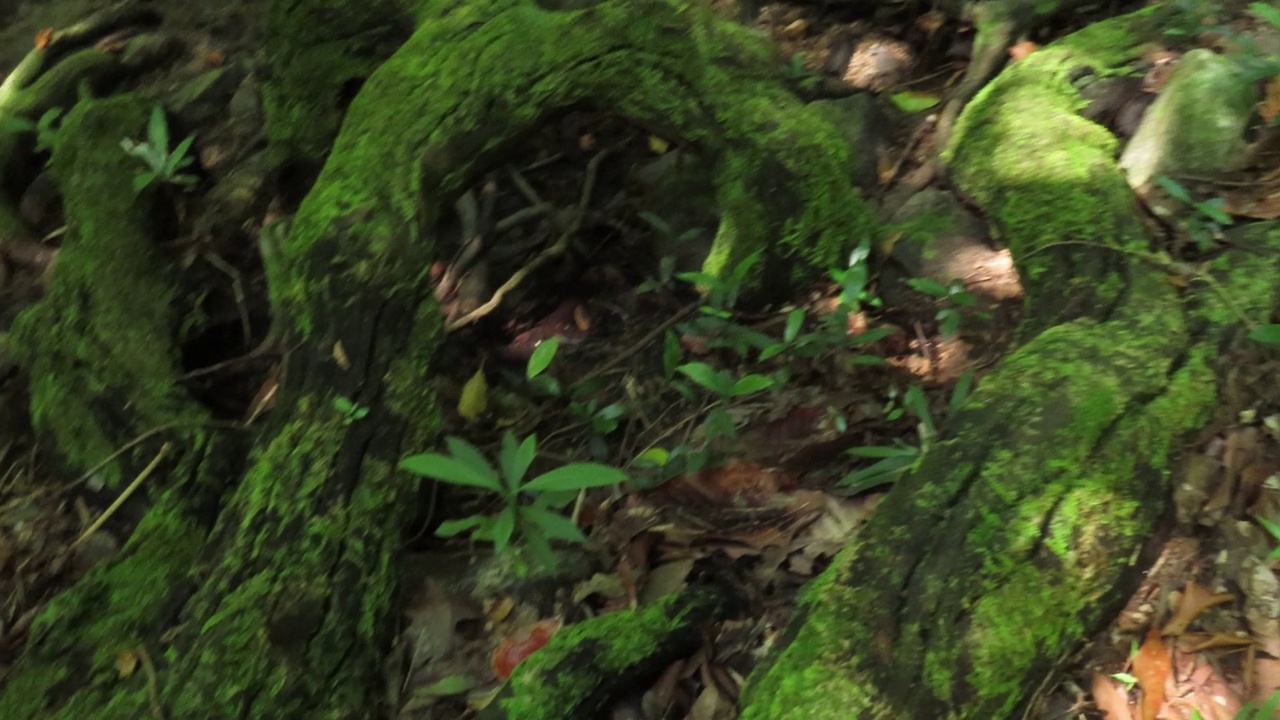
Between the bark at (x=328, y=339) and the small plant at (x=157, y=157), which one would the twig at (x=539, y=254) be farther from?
the small plant at (x=157, y=157)

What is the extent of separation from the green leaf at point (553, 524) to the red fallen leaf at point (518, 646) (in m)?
0.34

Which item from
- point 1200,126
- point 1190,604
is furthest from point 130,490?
point 1200,126

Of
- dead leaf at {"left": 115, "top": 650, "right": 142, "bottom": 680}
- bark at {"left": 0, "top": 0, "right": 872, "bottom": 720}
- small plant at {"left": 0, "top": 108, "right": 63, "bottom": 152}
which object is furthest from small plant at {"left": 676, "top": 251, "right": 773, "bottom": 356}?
small plant at {"left": 0, "top": 108, "right": 63, "bottom": 152}

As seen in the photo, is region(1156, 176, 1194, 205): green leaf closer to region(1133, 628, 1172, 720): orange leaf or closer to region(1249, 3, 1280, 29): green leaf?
region(1249, 3, 1280, 29): green leaf

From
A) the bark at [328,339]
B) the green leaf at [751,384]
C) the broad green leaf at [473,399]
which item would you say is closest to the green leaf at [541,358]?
the bark at [328,339]

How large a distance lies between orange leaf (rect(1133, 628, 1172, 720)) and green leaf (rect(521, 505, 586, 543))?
1.27 m

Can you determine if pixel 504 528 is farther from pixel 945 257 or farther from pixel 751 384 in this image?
pixel 945 257

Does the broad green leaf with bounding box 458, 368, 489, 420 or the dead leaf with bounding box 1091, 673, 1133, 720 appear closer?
the dead leaf with bounding box 1091, 673, 1133, 720

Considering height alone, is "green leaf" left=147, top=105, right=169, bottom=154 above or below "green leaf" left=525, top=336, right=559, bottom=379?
above

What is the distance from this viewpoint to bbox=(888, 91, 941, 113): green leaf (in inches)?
145

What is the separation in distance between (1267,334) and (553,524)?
5.87 feet

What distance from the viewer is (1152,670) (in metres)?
1.85

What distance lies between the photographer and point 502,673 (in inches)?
86.5

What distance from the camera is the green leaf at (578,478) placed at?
2.01 meters
